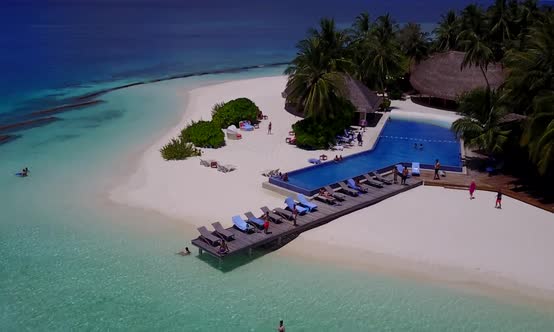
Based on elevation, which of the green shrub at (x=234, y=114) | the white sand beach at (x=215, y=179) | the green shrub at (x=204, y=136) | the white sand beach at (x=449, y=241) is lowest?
the white sand beach at (x=449, y=241)

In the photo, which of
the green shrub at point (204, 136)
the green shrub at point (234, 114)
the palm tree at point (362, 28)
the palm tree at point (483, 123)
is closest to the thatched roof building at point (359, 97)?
the green shrub at point (234, 114)

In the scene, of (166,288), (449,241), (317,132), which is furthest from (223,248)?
(317,132)

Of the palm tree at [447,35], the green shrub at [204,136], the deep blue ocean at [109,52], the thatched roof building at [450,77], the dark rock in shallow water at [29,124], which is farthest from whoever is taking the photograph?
the deep blue ocean at [109,52]

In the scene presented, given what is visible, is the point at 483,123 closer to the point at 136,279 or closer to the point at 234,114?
the point at 234,114

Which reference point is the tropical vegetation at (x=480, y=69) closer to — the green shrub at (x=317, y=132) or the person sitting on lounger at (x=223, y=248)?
the green shrub at (x=317, y=132)

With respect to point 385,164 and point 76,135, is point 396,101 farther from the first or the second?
point 76,135

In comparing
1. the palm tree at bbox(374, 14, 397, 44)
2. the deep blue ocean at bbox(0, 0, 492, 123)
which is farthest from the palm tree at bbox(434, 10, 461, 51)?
the deep blue ocean at bbox(0, 0, 492, 123)

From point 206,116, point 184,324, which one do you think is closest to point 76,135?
point 206,116

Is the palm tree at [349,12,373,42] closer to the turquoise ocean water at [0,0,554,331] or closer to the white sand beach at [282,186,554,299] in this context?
the turquoise ocean water at [0,0,554,331]
